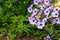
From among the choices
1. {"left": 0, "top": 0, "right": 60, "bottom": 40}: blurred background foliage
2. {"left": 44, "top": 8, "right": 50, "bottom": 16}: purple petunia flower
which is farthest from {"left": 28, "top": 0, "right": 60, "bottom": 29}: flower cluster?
{"left": 0, "top": 0, "right": 60, "bottom": 40}: blurred background foliage

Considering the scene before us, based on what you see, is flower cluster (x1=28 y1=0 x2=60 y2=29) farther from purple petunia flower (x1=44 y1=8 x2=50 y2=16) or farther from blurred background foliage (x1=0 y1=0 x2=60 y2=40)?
blurred background foliage (x1=0 y1=0 x2=60 y2=40)

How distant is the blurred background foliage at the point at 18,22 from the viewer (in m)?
3.76

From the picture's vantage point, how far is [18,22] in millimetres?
4031

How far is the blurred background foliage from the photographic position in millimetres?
3760

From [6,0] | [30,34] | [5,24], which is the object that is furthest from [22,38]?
[6,0]

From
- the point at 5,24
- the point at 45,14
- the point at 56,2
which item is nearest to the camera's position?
the point at 45,14

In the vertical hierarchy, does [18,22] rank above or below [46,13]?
below

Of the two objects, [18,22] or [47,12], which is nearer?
[47,12]

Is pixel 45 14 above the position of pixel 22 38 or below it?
above

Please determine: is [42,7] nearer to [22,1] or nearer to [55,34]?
[55,34]

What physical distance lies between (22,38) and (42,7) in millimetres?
799

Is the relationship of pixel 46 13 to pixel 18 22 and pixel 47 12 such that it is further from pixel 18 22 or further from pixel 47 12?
pixel 18 22

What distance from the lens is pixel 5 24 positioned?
411 cm

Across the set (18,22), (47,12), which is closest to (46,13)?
(47,12)
